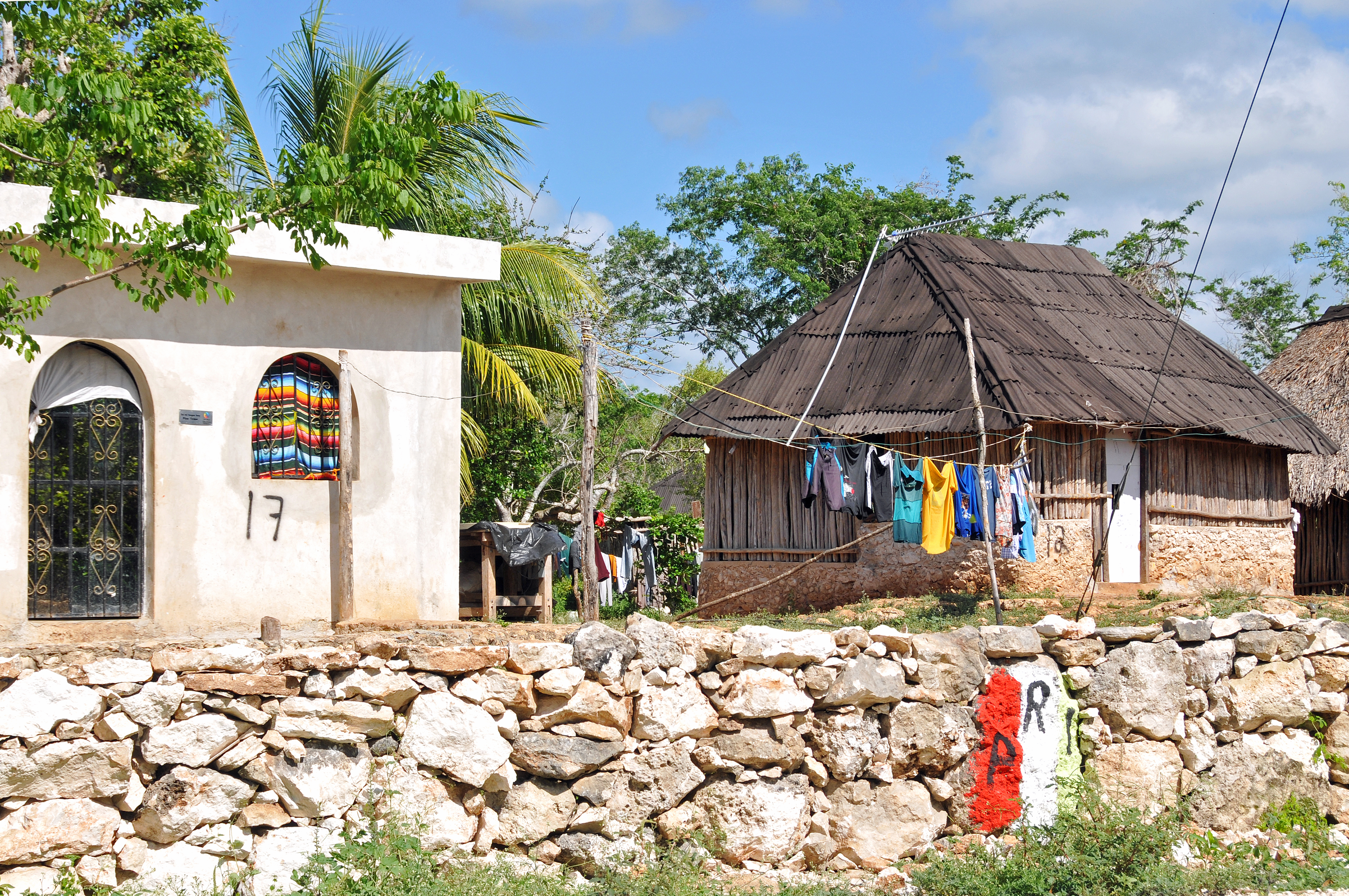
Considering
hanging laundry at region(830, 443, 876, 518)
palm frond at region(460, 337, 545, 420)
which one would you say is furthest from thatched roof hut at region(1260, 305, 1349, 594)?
palm frond at region(460, 337, 545, 420)

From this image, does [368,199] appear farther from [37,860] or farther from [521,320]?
[521,320]

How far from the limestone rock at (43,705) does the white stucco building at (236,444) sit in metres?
2.91

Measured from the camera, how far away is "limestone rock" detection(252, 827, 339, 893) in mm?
5797

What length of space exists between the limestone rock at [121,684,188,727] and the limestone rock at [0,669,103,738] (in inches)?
5.8

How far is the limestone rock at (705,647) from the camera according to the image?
6.90 meters

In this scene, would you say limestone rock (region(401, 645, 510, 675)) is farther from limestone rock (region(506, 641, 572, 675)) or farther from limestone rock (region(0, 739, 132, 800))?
limestone rock (region(0, 739, 132, 800))

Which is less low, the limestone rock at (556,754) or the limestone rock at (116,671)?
the limestone rock at (116,671)

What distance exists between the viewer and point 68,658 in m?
5.76

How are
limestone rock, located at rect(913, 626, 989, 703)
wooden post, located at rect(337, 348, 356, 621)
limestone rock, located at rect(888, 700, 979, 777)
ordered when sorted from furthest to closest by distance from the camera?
wooden post, located at rect(337, 348, 356, 621) < limestone rock, located at rect(913, 626, 989, 703) < limestone rock, located at rect(888, 700, 979, 777)

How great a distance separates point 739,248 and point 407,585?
1447 centimetres

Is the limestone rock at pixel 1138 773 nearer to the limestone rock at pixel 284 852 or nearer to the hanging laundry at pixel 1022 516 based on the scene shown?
the hanging laundry at pixel 1022 516

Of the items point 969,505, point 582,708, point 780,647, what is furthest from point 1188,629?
point 582,708

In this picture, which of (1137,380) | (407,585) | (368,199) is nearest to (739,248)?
(1137,380)

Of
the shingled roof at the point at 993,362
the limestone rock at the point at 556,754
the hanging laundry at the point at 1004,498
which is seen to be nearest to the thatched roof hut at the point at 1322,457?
the shingled roof at the point at 993,362
